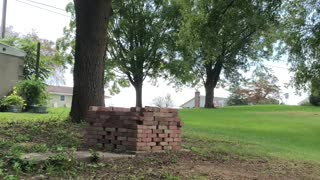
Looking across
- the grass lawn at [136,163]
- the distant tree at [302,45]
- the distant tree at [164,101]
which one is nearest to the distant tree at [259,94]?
the distant tree at [164,101]

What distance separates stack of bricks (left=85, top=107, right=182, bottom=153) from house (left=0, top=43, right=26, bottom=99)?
1576 cm

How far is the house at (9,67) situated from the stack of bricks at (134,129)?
1576 centimetres

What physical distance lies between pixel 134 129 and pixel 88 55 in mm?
4095

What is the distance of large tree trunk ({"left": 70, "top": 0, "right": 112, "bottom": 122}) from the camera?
36.0 feet

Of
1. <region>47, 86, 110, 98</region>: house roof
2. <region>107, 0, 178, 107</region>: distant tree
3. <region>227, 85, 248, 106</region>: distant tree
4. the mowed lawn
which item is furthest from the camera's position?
<region>47, 86, 110, 98</region>: house roof

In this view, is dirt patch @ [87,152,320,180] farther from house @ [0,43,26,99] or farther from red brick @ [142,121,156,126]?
house @ [0,43,26,99]

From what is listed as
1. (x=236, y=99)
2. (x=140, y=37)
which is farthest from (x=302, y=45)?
(x=236, y=99)

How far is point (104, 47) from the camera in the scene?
1130 centimetres

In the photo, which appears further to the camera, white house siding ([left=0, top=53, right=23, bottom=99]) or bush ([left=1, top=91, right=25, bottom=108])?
white house siding ([left=0, top=53, right=23, bottom=99])

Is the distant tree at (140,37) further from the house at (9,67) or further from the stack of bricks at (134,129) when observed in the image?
the stack of bricks at (134,129)

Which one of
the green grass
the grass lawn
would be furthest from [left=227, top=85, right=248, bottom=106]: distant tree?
the grass lawn

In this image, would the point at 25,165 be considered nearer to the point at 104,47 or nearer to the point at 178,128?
the point at 178,128

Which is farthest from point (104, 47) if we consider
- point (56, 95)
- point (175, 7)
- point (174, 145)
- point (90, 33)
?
point (56, 95)

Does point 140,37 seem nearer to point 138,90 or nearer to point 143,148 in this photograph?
point 138,90
